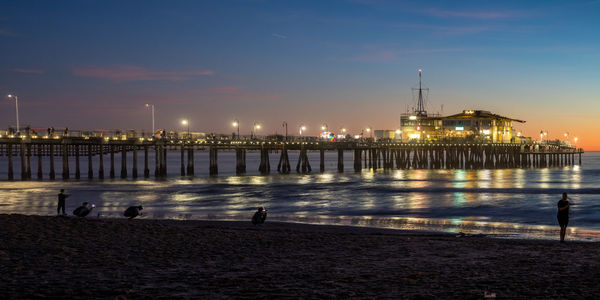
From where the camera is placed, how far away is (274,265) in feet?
42.0

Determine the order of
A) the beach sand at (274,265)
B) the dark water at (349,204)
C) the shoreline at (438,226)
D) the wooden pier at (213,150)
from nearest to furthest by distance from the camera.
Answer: the beach sand at (274,265), the shoreline at (438,226), the dark water at (349,204), the wooden pier at (213,150)

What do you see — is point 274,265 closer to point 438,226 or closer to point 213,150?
point 438,226

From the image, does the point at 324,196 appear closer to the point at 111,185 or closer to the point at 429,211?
the point at 429,211

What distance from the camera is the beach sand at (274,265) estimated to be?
10148 mm

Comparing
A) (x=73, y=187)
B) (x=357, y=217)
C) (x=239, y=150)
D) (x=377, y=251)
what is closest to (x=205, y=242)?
(x=377, y=251)

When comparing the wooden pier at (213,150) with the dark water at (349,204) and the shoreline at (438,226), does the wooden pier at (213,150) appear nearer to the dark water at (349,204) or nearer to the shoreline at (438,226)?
the dark water at (349,204)

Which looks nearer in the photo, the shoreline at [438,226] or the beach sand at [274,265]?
the beach sand at [274,265]

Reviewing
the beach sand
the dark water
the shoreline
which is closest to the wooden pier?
the dark water

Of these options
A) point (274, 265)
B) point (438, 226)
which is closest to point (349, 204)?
point (438, 226)

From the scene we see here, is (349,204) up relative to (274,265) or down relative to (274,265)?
down

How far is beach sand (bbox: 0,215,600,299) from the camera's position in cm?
1015

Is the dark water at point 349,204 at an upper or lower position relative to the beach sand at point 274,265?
lower

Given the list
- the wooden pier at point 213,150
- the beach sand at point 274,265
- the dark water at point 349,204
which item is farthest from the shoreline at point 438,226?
the wooden pier at point 213,150

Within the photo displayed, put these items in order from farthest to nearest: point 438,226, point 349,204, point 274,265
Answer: point 349,204, point 438,226, point 274,265
